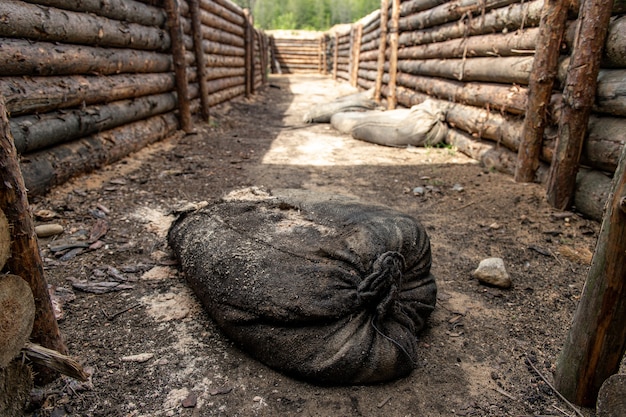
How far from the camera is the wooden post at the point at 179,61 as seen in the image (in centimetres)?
595

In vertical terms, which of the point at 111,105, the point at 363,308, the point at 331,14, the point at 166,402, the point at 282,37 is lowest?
the point at 166,402

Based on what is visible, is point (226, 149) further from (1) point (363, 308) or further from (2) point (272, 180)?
(1) point (363, 308)

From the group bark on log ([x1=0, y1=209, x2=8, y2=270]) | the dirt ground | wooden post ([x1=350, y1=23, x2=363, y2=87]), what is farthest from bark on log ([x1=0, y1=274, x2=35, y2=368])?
wooden post ([x1=350, y1=23, x2=363, y2=87])

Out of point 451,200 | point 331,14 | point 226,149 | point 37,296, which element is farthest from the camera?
point 331,14

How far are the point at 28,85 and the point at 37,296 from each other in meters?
2.52

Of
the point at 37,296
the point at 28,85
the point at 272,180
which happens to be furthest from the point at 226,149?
the point at 37,296

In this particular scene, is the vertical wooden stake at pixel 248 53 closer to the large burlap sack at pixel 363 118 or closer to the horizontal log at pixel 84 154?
the large burlap sack at pixel 363 118

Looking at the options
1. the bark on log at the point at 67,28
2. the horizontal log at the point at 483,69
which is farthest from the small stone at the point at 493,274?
the bark on log at the point at 67,28

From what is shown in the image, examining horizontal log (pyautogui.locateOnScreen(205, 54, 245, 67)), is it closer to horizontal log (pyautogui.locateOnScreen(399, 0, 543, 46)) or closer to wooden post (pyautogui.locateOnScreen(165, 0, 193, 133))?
wooden post (pyautogui.locateOnScreen(165, 0, 193, 133))

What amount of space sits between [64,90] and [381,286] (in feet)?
11.5

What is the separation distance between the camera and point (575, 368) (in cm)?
162

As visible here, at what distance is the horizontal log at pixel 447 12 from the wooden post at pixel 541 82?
3.61 feet

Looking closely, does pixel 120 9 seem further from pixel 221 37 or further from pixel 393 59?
pixel 393 59

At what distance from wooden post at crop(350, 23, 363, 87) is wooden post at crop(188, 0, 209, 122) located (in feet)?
27.0
